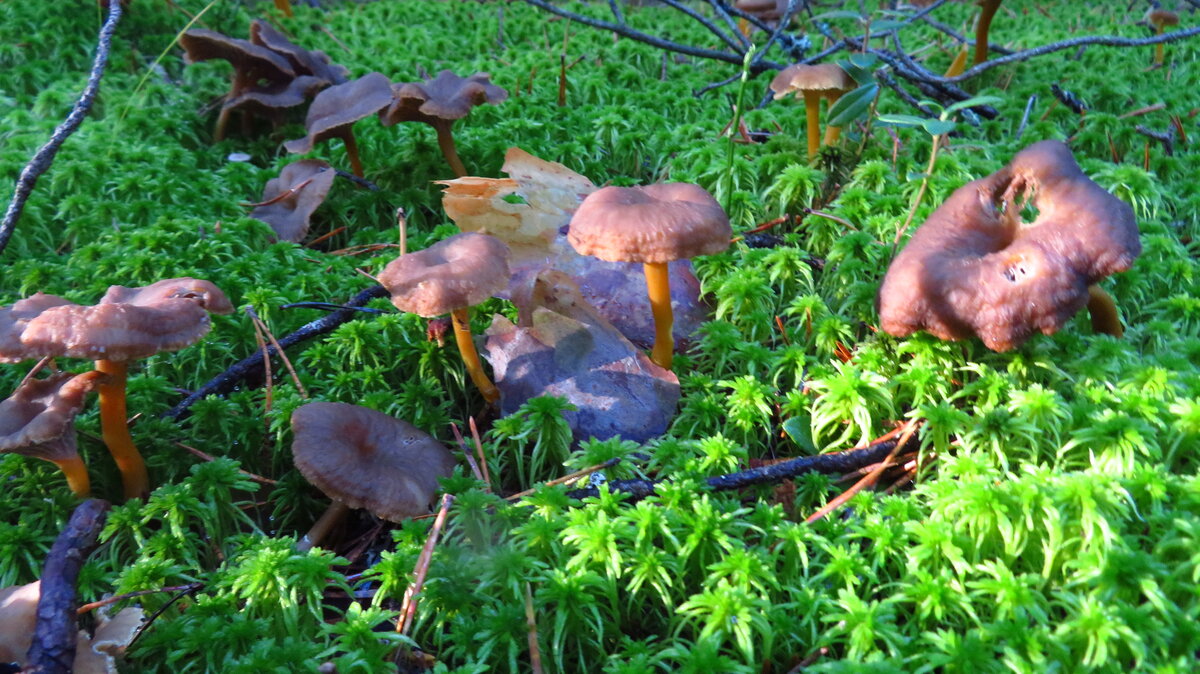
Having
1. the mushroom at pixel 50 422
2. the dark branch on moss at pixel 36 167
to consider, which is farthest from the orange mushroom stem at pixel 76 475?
the dark branch on moss at pixel 36 167

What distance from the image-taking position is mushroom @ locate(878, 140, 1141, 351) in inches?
85.9

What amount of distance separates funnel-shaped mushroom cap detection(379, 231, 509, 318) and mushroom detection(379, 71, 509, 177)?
4.54 ft

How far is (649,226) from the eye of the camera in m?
2.26

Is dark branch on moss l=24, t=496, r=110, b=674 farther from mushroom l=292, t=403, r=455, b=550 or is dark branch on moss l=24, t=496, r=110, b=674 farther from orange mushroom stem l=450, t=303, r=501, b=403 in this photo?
orange mushroom stem l=450, t=303, r=501, b=403

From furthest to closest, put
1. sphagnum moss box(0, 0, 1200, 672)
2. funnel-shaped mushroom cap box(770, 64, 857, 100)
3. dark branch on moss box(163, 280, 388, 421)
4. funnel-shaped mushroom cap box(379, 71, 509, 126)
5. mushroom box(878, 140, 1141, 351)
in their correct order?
funnel-shaped mushroom cap box(379, 71, 509, 126) < funnel-shaped mushroom cap box(770, 64, 857, 100) < dark branch on moss box(163, 280, 388, 421) < mushroom box(878, 140, 1141, 351) < sphagnum moss box(0, 0, 1200, 672)

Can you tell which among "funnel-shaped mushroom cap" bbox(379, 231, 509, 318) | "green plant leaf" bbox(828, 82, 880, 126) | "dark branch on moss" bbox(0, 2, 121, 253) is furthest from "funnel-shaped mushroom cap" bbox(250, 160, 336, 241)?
"green plant leaf" bbox(828, 82, 880, 126)

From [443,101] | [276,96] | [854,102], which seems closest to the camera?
[854,102]

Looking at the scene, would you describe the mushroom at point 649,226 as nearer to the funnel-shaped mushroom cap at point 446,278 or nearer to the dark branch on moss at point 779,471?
the funnel-shaped mushroom cap at point 446,278

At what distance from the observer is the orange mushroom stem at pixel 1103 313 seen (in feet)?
8.41

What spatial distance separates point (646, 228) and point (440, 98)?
197 cm

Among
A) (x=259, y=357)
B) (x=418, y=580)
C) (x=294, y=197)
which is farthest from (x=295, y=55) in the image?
(x=418, y=580)

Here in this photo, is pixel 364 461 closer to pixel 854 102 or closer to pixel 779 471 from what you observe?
pixel 779 471

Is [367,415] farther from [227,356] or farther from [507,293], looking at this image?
[227,356]

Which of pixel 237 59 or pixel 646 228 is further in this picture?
pixel 237 59
